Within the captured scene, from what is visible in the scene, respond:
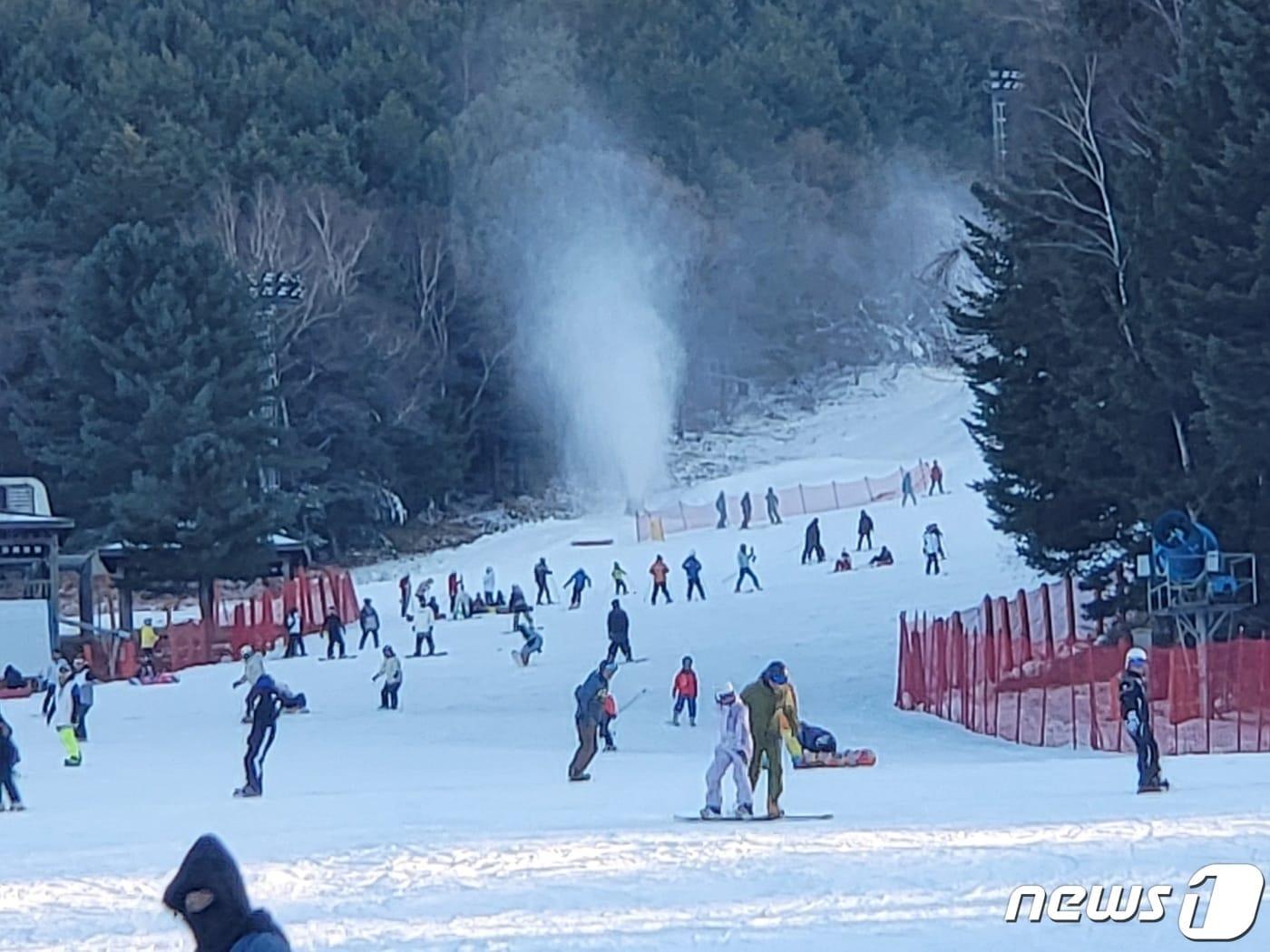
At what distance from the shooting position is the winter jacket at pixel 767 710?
59.9ft

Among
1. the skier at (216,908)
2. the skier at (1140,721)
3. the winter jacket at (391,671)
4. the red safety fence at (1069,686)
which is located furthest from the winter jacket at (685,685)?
the skier at (216,908)

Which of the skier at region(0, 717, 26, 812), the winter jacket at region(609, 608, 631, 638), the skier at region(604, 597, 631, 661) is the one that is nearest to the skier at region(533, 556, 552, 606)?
the skier at region(604, 597, 631, 661)

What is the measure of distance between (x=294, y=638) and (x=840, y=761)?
67.0 ft

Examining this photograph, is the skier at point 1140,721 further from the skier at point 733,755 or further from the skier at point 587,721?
the skier at point 587,721

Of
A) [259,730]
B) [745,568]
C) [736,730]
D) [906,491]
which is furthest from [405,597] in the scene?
[736,730]

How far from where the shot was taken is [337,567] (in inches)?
2783

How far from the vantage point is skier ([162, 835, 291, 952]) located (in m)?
5.98

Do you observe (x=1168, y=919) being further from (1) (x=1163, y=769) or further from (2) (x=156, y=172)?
(2) (x=156, y=172)

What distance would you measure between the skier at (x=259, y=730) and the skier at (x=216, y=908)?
16.0 m

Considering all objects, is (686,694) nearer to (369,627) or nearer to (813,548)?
(369,627)

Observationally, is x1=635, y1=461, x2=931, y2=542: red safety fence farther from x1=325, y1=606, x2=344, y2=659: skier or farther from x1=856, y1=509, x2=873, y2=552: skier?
x1=325, y1=606, x2=344, y2=659: skier

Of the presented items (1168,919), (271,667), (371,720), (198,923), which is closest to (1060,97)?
(371,720)

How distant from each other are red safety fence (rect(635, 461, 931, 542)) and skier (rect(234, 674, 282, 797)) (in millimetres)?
41519

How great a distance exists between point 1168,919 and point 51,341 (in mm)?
63261
